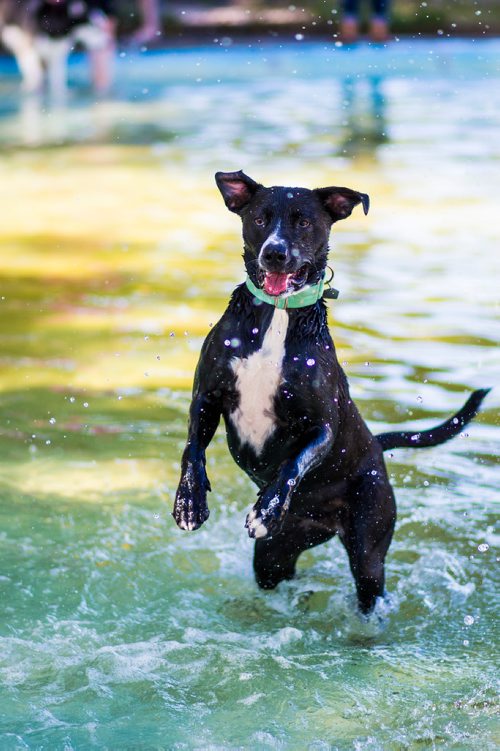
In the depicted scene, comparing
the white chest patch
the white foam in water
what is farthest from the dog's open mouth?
the white foam in water

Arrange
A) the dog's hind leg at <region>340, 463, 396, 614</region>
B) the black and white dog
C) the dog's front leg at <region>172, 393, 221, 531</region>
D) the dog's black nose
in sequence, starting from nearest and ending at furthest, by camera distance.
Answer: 1. the dog's black nose
2. the dog's front leg at <region>172, 393, 221, 531</region>
3. the dog's hind leg at <region>340, 463, 396, 614</region>
4. the black and white dog

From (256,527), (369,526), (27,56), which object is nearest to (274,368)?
(256,527)

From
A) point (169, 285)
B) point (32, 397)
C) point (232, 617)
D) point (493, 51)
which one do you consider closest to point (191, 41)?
point (493, 51)

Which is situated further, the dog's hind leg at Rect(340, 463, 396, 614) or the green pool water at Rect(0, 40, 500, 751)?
the dog's hind leg at Rect(340, 463, 396, 614)

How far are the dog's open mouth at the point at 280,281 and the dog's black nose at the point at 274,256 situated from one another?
42 mm

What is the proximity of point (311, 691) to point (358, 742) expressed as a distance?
0.37 metres

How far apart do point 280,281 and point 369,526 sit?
3.10ft

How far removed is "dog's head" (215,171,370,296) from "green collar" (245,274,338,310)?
0.02 metres

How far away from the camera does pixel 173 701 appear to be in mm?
4320

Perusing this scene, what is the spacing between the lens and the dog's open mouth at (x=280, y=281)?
4270 mm

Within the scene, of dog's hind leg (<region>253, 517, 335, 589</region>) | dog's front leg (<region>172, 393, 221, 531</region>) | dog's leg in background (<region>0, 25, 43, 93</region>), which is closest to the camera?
dog's front leg (<region>172, 393, 221, 531</region>)

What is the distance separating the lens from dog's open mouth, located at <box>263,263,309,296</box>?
14.0ft

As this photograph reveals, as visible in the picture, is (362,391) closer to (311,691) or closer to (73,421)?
(73,421)

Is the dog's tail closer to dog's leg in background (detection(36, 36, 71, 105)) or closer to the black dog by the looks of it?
the black dog
